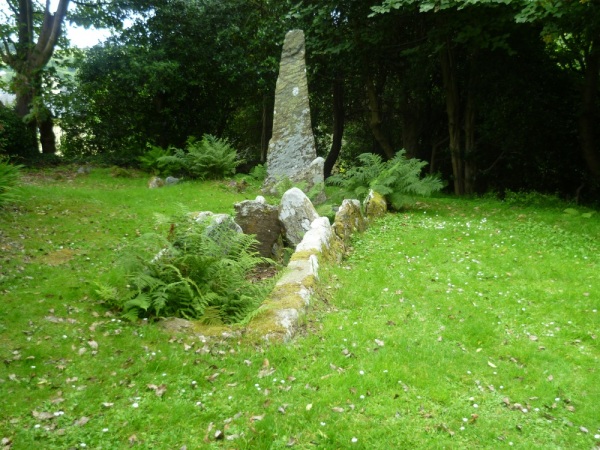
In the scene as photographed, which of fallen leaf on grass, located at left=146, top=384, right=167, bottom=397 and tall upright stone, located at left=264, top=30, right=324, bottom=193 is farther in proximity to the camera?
tall upright stone, located at left=264, top=30, right=324, bottom=193

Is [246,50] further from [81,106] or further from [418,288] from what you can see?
[418,288]

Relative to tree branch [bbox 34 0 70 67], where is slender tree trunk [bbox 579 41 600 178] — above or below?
below

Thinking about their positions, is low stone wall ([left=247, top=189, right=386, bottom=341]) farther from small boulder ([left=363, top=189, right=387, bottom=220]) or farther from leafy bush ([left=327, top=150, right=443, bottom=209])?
leafy bush ([left=327, top=150, right=443, bottom=209])

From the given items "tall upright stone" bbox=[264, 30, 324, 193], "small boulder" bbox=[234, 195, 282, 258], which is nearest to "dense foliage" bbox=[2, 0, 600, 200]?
"tall upright stone" bbox=[264, 30, 324, 193]

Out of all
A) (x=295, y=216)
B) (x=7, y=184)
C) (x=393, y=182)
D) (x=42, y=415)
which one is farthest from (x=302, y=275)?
(x=7, y=184)

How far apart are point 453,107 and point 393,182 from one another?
6486mm

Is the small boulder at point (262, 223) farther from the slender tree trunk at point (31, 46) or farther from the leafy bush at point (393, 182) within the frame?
the slender tree trunk at point (31, 46)

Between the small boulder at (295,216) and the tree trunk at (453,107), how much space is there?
32.7ft

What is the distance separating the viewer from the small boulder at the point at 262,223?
35.2 feet

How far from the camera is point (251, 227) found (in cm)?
1075

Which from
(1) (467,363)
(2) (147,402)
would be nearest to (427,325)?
(1) (467,363)

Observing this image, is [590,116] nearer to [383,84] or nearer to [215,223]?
[383,84]

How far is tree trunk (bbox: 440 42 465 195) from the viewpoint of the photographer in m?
18.1

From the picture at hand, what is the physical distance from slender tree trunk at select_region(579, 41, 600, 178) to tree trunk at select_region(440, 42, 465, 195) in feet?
13.6
